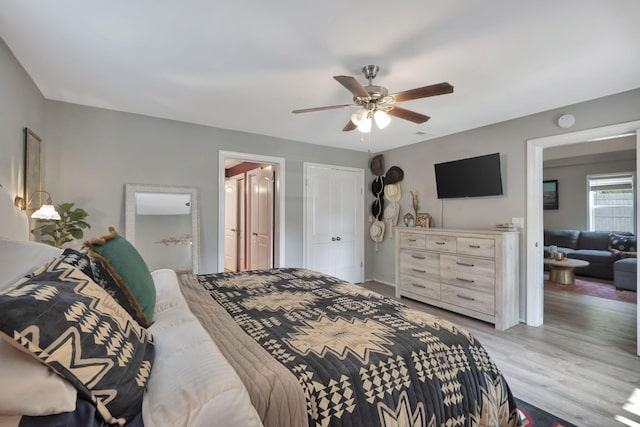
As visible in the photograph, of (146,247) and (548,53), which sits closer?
(548,53)

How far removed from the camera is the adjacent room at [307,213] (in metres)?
0.95

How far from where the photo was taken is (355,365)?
1.14 metres

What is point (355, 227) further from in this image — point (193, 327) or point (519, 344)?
point (193, 327)

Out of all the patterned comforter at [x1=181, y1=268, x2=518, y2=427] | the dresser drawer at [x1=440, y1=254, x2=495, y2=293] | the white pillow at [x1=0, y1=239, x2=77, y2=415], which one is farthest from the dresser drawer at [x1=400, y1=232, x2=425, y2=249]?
the white pillow at [x1=0, y1=239, x2=77, y2=415]

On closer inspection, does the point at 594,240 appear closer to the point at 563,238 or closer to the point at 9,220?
the point at 563,238

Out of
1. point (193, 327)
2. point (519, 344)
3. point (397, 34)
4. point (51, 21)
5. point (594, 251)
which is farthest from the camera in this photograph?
point (594, 251)

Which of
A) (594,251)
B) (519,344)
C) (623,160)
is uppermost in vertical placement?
(623,160)

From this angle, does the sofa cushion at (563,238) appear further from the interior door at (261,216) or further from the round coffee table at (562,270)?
the interior door at (261,216)

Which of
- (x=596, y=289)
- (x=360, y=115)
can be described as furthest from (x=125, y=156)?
(x=596, y=289)

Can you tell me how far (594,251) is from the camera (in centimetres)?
584

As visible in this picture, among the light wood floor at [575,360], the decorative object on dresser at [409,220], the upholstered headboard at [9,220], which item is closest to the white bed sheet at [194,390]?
the upholstered headboard at [9,220]

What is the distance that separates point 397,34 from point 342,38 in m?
0.34

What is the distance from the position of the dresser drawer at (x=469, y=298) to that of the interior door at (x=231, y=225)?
400 centimetres

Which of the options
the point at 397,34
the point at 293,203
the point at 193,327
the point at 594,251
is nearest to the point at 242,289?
the point at 193,327
